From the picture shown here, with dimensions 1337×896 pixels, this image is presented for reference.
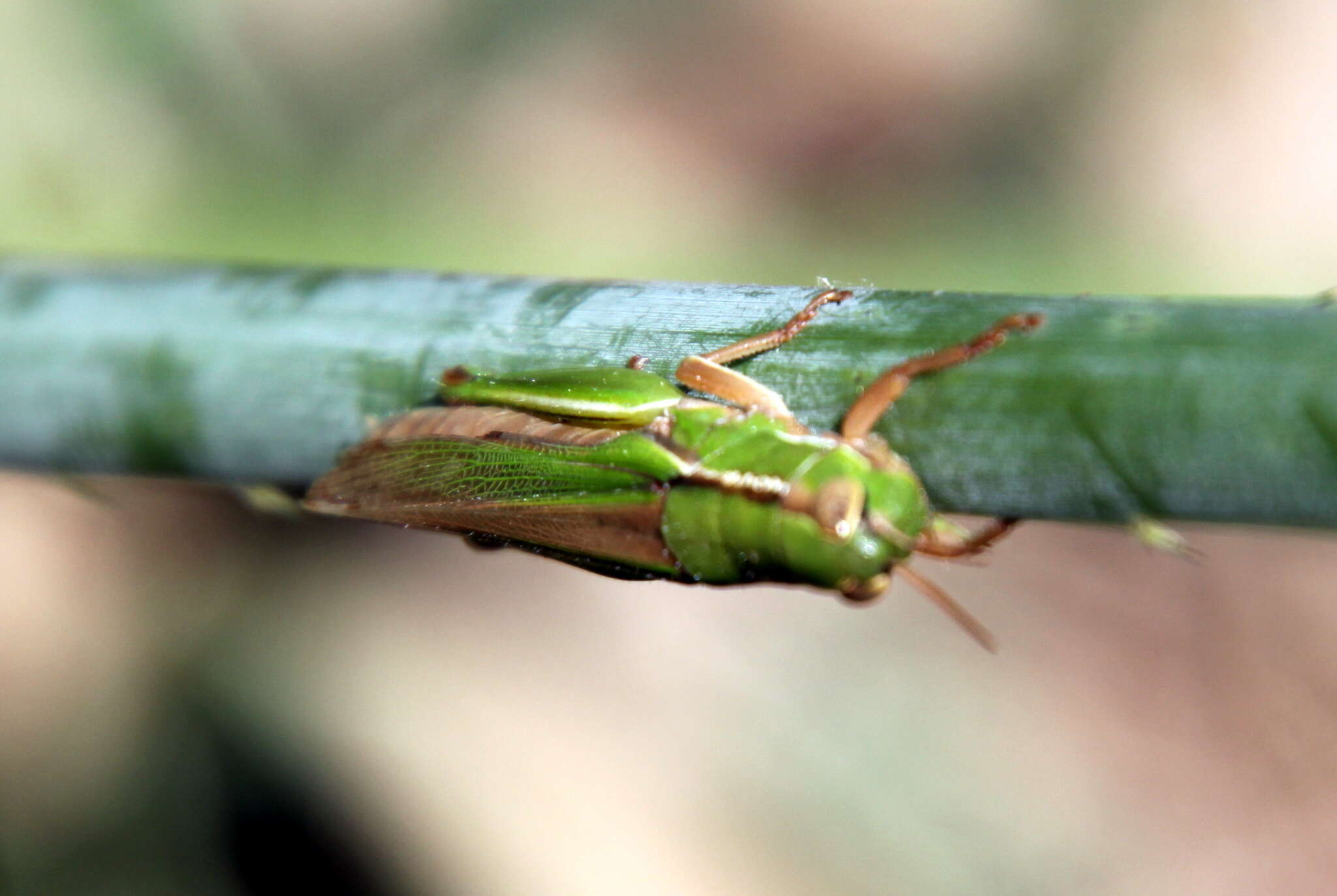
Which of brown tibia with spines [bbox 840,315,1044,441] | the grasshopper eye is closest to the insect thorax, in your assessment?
the grasshopper eye

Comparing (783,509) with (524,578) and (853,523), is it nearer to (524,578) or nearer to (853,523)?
(853,523)

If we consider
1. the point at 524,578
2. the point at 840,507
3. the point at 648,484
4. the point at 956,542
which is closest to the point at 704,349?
the point at 840,507

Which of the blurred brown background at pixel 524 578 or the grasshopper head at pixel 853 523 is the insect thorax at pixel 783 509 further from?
the blurred brown background at pixel 524 578

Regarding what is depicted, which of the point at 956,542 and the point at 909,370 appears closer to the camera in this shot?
the point at 909,370

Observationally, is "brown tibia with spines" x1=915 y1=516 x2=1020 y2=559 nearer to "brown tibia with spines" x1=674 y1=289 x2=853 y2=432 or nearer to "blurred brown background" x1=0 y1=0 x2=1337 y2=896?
"brown tibia with spines" x1=674 y1=289 x2=853 y2=432

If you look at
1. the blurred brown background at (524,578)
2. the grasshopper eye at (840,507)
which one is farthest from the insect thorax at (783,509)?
the blurred brown background at (524,578)

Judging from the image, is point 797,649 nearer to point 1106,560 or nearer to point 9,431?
point 1106,560
